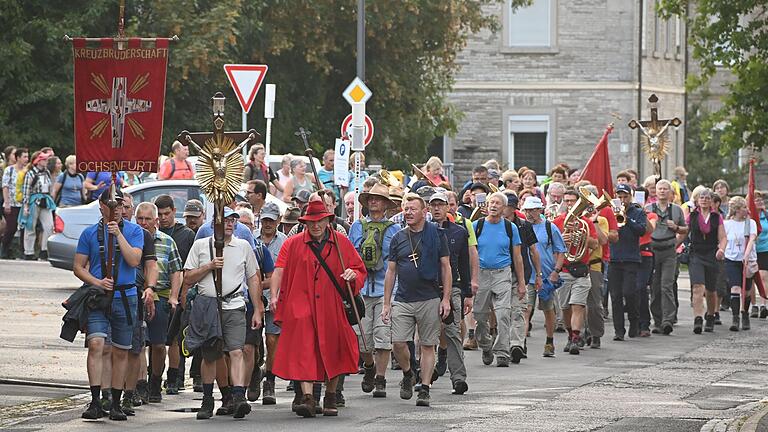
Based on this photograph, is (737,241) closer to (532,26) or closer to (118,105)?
(118,105)

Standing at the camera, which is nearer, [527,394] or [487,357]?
[527,394]

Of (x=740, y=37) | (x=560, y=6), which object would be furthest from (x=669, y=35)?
(x=740, y=37)

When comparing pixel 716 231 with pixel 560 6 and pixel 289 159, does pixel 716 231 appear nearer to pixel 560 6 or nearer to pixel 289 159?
pixel 289 159

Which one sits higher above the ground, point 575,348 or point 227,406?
point 575,348

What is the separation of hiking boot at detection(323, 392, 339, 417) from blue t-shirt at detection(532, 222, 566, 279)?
242 inches

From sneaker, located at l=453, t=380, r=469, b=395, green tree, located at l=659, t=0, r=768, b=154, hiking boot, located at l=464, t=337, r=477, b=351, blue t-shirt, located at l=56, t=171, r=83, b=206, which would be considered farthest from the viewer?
green tree, located at l=659, t=0, r=768, b=154

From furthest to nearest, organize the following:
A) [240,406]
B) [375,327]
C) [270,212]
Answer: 1. [375,327]
2. [270,212]
3. [240,406]

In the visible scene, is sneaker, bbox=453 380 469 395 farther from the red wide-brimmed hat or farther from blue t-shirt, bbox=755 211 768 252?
blue t-shirt, bbox=755 211 768 252

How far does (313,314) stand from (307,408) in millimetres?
836

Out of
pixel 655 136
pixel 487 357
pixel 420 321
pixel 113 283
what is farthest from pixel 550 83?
pixel 113 283

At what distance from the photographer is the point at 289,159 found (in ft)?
92.1

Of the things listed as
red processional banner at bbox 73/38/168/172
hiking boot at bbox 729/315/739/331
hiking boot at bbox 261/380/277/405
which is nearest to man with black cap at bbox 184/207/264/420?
hiking boot at bbox 261/380/277/405

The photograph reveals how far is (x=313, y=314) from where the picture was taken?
15102 millimetres

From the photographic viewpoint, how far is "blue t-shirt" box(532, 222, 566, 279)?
20.6m
